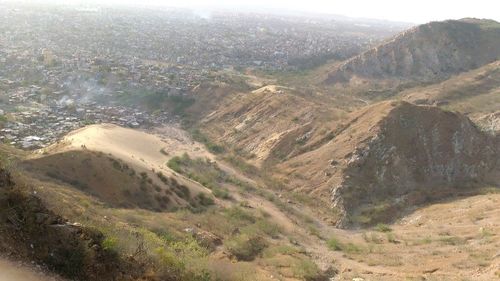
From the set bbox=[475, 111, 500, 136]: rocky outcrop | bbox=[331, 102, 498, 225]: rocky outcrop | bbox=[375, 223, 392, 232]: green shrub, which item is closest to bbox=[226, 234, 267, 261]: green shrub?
bbox=[375, 223, 392, 232]: green shrub

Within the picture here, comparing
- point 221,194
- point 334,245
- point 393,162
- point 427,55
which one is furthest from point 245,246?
point 427,55

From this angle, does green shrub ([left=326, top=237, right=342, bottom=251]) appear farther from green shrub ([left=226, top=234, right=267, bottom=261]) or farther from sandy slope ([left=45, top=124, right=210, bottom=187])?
sandy slope ([left=45, top=124, right=210, bottom=187])

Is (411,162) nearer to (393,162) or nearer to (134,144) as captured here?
(393,162)

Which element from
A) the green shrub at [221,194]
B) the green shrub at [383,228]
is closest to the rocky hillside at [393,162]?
the green shrub at [383,228]

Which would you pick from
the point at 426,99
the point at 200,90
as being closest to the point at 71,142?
the point at 200,90

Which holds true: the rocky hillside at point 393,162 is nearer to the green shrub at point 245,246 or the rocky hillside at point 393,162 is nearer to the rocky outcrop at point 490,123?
the rocky outcrop at point 490,123

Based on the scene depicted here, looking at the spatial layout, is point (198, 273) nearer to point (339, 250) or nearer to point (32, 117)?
point (339, 250)

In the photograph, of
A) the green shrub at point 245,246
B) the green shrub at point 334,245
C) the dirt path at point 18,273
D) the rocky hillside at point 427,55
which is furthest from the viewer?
the rocky hillside at point 427,55
